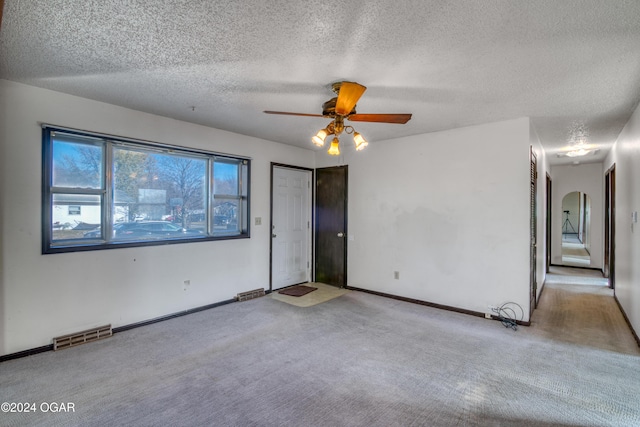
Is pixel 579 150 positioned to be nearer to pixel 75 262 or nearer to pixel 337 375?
pixel 337 375

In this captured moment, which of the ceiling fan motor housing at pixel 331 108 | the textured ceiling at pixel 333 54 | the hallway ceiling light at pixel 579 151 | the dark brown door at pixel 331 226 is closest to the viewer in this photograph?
the textured ceiling at pixel 333 54

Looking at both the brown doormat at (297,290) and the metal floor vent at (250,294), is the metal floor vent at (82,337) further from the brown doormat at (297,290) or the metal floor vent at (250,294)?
the brown doormat at (297,290)

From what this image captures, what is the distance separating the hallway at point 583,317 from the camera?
332 cm

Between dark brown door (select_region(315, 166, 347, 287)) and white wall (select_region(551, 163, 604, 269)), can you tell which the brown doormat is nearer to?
dark brown door (select_region(315, 166, 347, 287))

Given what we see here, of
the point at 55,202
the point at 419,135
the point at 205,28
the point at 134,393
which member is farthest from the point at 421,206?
the point at 55,202

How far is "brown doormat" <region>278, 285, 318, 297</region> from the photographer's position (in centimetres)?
504

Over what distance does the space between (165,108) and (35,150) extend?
1.29 meters

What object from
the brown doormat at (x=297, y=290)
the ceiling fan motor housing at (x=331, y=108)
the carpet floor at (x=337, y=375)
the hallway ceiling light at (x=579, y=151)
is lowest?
the carpet floor at (x=337, y=375)

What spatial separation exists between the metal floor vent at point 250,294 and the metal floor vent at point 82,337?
170 cm

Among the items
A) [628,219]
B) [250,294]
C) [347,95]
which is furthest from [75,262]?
[628,219]

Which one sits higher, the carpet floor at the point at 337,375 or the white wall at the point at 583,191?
the white wall at the point at 583,191

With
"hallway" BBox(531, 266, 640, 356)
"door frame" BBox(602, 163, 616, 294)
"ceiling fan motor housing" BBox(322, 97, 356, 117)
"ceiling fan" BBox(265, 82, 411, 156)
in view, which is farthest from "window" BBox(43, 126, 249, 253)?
"door frame" BBox(602, 163, 616, 294)

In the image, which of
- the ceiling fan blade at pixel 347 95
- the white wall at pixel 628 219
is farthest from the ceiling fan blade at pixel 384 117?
the white wall at pixel 628 219

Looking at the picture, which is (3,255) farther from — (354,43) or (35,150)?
(354,43)
